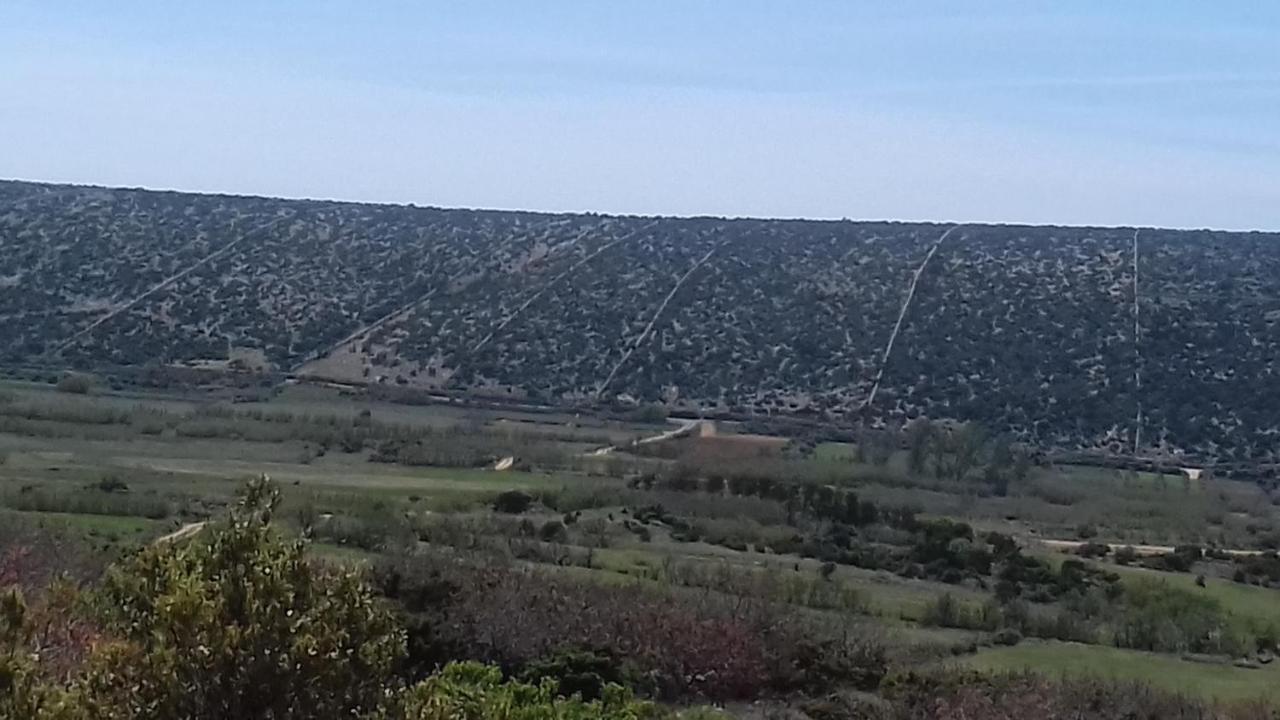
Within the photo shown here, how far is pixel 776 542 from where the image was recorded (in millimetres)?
27750

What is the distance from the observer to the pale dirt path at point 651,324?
50.3 meters

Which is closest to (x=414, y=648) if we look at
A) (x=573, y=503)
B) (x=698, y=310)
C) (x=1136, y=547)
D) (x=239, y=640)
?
(x=239, y=640)

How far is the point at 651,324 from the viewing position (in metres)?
55.3

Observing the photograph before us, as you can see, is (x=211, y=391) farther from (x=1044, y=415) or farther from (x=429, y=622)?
(x=429, y=622)

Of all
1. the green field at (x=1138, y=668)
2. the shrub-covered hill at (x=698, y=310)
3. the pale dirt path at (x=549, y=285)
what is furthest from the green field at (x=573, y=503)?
the pale dirt path at (x=549, y=285)

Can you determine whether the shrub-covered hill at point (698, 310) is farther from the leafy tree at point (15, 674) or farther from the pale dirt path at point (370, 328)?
the leafy tree at point (15, 674)

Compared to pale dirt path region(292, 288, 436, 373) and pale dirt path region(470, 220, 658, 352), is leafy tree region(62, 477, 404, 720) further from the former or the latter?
pale dirt path region(470, 220, 658, 352)

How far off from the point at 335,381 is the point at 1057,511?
24.8 meters

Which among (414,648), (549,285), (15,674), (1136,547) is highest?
(15,674)

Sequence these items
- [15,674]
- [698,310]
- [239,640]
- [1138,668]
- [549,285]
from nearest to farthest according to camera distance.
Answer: [15,674] < [239,640] < [1138,668] < [698,310] < [549,285]

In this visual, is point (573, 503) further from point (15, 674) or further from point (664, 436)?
point (15, 674)

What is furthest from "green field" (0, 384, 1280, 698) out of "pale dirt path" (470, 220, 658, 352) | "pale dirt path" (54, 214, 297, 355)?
"pale dirt path" (54, 214, 297, 355)

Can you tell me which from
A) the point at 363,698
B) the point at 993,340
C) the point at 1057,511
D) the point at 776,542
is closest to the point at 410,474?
the point at 776,542

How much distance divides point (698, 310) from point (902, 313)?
7.15m
